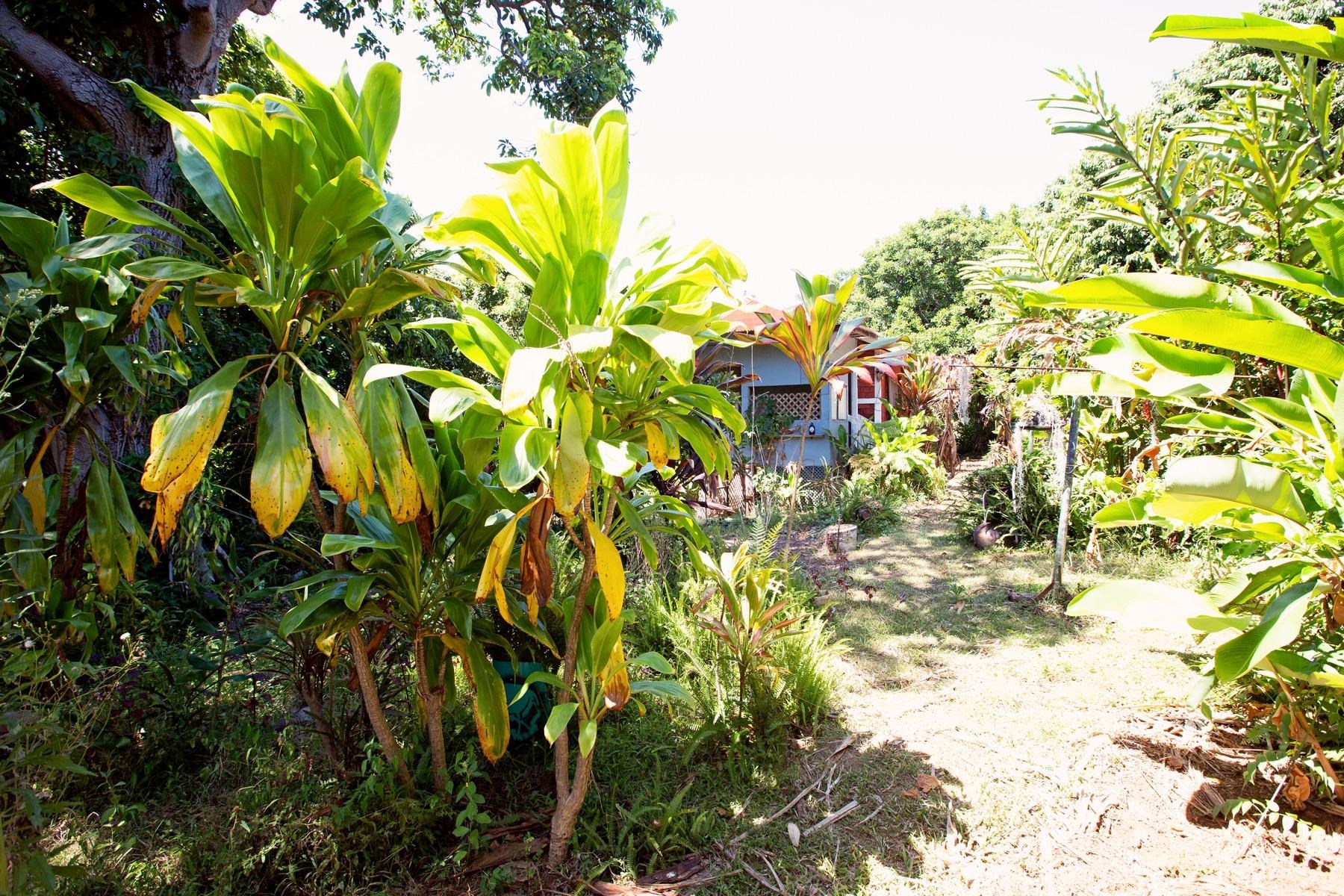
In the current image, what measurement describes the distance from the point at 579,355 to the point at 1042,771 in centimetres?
232

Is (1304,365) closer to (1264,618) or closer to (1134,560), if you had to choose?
(1264,618)

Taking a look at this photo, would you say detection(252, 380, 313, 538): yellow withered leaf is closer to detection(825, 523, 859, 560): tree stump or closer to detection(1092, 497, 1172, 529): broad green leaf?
detection(1092, 497, 1172, 529): broad green leaf

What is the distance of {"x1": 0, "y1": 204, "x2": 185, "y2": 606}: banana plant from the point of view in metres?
1.69

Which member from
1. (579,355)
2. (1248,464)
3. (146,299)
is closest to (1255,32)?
(1248,464)

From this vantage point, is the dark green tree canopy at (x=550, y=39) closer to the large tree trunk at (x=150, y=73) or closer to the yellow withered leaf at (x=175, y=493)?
the large tree trunk at (x=150, y=73)

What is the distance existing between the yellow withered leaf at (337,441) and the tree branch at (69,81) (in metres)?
3.83

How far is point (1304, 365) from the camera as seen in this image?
144 centimetres

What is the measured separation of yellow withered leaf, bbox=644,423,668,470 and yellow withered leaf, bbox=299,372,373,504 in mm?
730

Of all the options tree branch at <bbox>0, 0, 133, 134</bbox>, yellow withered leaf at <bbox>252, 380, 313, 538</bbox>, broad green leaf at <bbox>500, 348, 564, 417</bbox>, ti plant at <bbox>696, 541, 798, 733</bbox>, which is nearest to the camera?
broad green leaf at <bbox>500, 348, 564, 417</bbox>

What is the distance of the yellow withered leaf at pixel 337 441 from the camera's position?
1506 millimetres

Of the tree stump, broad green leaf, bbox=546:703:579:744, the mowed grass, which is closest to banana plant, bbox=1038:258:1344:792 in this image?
the mowed grass

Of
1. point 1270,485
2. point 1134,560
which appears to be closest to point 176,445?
point 1270,485

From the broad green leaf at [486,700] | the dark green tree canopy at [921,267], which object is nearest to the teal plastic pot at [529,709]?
the broad green leaf at [486,700]

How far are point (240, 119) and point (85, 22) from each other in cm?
434
